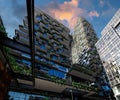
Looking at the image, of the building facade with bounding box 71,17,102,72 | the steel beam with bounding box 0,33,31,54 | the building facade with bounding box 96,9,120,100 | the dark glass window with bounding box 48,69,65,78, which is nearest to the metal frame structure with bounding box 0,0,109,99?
the steel beam with bounding box 0,33,31,54

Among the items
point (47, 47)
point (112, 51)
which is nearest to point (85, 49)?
point (112, 51)

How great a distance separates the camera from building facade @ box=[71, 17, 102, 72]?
34575 mm

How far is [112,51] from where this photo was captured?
27.1 metres

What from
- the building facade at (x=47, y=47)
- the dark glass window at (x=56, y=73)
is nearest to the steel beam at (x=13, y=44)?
the building facade at (x=47, y=47)

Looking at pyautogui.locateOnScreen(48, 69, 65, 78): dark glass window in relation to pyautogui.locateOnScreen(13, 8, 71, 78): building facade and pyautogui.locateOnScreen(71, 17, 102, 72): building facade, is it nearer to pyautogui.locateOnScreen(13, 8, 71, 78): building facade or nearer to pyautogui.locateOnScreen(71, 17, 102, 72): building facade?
pyautogui.locateOnScreen(13, 8, 71, 78): building facade

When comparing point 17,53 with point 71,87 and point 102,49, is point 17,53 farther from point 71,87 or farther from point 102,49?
point 102,49

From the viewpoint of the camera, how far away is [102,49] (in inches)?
1233

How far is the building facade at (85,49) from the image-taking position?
3458cm

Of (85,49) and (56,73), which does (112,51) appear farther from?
(56,73)

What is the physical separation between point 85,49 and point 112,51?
12341mm

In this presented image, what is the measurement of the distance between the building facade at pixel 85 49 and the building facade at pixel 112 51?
4.44 metres

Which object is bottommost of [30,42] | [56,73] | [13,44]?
[30,42]

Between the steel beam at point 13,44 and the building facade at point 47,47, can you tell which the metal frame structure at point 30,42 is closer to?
the steel beam at point 13,44

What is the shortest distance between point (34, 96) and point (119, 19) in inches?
971
